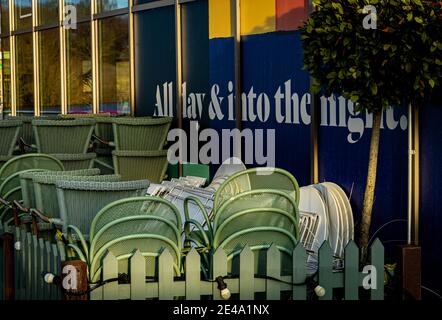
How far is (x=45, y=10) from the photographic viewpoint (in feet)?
50.5

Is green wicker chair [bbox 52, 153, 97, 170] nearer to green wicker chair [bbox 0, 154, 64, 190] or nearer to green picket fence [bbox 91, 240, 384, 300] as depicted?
green wicker chair [bbox 0, 154, 64, 190]

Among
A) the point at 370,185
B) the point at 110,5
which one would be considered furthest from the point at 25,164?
the point at 110,5

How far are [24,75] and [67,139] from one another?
675 centimetres

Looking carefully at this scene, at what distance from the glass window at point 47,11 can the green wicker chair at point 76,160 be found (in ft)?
16.3

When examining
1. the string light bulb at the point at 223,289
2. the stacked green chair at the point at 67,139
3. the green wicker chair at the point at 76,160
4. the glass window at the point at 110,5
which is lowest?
the string light bulb at the point at 223,289

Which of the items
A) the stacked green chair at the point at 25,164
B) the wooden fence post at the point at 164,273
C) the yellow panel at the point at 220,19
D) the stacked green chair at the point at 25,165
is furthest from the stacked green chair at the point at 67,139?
the wooden fence post at the point at 164,273

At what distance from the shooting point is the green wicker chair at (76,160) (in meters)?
10.3

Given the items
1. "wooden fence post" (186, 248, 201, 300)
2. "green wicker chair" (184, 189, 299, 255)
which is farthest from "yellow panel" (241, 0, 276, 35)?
"wooden fence post" (186, 248, 201, 300)

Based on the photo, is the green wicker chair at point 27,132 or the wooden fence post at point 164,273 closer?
the wooden fence post at point 164,273

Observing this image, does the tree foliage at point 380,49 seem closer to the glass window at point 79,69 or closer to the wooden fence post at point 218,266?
the wooden fence post at point 218,266

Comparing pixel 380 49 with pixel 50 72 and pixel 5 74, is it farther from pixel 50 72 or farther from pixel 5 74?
pixel 5 74

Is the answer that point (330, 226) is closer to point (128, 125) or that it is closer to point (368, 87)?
point (368, 87)

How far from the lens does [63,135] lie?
10.4 metres
